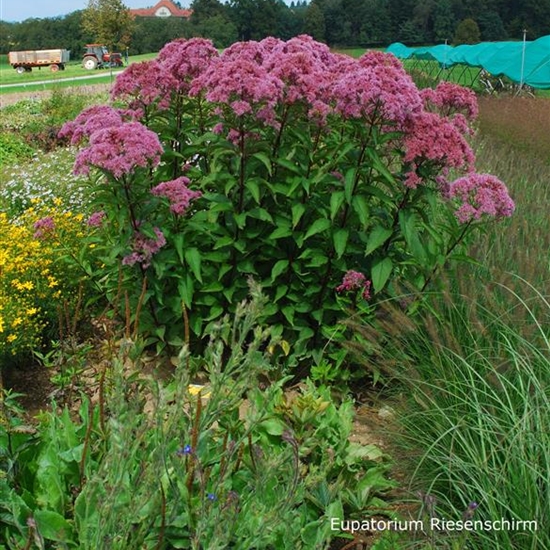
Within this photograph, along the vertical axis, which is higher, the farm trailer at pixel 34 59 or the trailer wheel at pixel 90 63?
the farm trailer at pixel 34 59

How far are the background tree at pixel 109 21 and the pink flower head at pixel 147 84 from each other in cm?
5425

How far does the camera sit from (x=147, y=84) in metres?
4.37

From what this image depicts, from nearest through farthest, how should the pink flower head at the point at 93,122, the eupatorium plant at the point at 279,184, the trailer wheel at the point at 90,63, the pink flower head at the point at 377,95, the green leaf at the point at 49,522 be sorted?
1. the green leaf at the point at 49,522
2. the pink flower head at the point at 377,95
3. the eupatorium plant at the point at 279,184
4. the pink flower head at the point at 93,122
5. the trailer wheel at the point at 90,63

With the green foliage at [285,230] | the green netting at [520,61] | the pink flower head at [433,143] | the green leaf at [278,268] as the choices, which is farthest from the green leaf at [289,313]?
the green netting at [520,61]

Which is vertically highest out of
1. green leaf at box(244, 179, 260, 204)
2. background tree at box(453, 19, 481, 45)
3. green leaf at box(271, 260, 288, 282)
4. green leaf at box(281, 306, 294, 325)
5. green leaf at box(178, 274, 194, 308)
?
background tree at box(453, 19, 481, 45)

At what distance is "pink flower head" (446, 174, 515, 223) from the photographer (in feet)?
11.9

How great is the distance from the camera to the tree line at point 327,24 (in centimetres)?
7588

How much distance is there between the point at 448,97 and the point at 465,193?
112 cm

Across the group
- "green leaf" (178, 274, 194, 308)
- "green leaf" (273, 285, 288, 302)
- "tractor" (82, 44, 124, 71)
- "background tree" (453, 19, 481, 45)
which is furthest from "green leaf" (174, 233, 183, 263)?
"background tree" (453, 19, 481, 45)

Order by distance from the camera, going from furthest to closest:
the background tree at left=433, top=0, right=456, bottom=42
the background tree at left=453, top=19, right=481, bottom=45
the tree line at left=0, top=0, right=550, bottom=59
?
the background tree at left=433, top=0, right=456, bottom=42, the tree line at left=0, top=0, right=550, bottom=59, the background tree at left=453, top=19, right=481, bottom=45

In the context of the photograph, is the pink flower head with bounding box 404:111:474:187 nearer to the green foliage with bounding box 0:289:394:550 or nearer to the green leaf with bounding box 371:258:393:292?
the green leaf with bounding box 371:258:393:292

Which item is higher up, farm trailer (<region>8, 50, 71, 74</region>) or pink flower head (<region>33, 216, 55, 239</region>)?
farm trailer (<region>8, 50, 71, 74</region>)

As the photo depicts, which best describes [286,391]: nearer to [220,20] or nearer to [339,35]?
[220,20]

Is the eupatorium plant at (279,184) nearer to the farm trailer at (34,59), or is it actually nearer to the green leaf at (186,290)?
the green leaf at (186,290)
